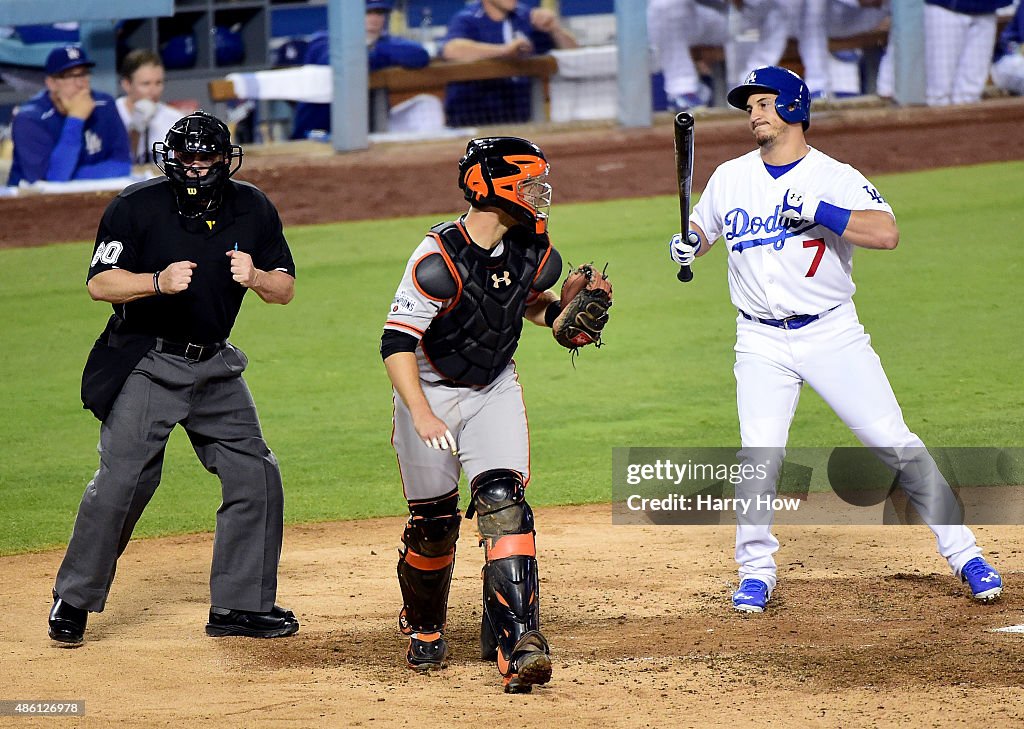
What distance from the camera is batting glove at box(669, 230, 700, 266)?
550 centimetres

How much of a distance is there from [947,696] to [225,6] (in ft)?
36.1

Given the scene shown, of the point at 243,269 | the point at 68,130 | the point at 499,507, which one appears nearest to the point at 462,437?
the point at 499,507

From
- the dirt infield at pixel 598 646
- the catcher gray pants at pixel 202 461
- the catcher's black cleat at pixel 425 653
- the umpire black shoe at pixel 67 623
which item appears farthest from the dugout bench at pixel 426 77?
the catcher's black cleat at pixel 425 653

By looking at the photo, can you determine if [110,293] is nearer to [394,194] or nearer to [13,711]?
[13,711]

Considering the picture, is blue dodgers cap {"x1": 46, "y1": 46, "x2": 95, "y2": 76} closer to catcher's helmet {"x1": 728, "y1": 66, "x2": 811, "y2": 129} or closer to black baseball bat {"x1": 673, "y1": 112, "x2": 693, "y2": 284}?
black baseball bat {"x1": 673, "y1": 112, "x2": 693, "y2": 284}

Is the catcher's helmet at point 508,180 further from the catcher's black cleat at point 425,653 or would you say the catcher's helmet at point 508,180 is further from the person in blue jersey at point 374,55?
the person in blue jersey at point 374,55

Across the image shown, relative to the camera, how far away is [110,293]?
4895 millimetres

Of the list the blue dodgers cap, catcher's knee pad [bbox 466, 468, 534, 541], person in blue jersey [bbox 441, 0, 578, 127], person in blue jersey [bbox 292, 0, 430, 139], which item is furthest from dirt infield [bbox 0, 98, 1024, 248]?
catcher's knee pad [bbox 466, 468, 534, 541]

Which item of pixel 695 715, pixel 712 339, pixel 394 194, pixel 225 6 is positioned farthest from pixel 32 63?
pixel 695 715

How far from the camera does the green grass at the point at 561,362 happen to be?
7.75 metres

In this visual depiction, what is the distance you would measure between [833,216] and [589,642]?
166 cm

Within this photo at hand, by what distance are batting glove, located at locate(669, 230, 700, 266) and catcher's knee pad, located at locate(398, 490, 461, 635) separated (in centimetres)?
134

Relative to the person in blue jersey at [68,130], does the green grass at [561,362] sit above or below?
below

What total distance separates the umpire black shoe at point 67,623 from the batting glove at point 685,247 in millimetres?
2439
